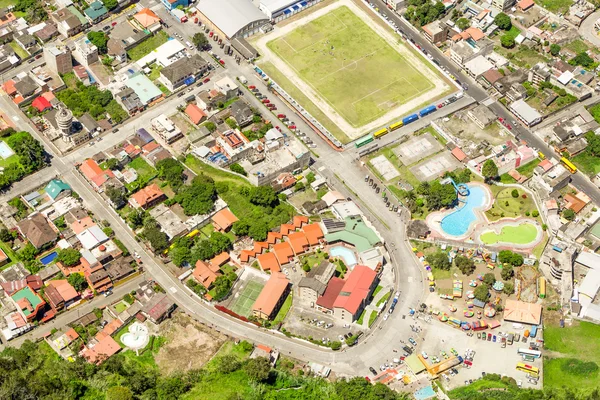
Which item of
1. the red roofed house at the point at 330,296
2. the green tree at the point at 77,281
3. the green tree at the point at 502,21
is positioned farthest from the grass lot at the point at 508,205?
the green tree at the point at 77,281

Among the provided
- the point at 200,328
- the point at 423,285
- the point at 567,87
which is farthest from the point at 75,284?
the point at 567,87

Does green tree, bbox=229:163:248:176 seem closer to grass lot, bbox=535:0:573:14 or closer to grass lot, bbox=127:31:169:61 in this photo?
grass lot, bbox=127:31:169:61

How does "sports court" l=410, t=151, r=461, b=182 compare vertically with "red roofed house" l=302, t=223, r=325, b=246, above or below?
below

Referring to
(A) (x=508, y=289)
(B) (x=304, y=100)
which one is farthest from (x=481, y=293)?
(B) (x=304, y=100)

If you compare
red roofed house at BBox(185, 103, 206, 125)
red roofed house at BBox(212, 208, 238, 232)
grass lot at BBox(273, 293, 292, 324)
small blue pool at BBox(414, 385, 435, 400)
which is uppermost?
red roofed house at BBox(185, 103, 206, 125)

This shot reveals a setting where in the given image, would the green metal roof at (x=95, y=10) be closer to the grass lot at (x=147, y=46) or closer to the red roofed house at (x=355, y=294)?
the grass lot at (x=147, y=46)

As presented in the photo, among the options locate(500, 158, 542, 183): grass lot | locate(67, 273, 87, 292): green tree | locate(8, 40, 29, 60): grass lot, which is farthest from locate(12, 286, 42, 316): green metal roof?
locate(500, 158, 542, 183): grass lot
